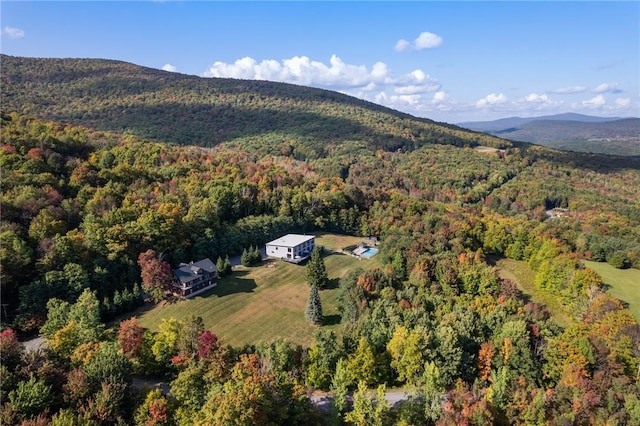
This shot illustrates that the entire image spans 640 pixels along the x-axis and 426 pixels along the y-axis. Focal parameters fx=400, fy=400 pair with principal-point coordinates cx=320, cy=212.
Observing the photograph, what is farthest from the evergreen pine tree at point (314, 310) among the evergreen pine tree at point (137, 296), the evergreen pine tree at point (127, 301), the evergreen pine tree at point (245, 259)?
the evergreen pine tree at point (127, 301)

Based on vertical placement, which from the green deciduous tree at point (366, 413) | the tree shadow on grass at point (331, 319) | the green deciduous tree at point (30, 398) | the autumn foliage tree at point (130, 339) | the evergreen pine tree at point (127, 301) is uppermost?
the green deciduous tree at point (30, 398)

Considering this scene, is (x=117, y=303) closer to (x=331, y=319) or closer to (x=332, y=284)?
(x=331, y=319)

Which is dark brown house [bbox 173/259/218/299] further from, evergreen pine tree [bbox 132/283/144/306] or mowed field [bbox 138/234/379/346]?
evergreen pine tree [bbox 132/283/144/306]

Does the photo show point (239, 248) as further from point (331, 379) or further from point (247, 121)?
point (247, 121)

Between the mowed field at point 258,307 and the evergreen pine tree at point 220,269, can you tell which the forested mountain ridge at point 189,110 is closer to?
the evergreen pine tree at point 220,269

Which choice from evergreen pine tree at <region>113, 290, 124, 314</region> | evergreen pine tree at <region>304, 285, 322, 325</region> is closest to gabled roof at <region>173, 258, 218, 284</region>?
evergreen pine tree at <region>113, 290, 124, 314</region>
